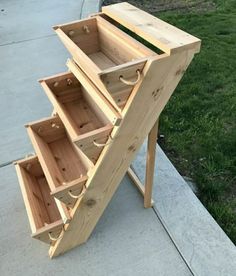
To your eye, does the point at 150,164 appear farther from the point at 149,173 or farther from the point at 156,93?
the point at 156,93

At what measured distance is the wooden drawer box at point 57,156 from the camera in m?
1.97

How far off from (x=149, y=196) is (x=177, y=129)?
1.04 m

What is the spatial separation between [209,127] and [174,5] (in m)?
3.52

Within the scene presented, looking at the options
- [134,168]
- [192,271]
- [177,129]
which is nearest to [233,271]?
[192,271]

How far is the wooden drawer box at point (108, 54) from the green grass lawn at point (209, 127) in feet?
3.72

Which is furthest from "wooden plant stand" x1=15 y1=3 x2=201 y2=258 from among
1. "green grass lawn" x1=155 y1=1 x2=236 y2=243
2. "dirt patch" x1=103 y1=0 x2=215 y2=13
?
"dirt patch" x1=103 y1=0 x2=215 y2=13

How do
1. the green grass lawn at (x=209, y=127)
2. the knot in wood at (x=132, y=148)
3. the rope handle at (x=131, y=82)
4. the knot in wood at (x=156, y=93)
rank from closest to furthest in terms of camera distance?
the rope handle at (x=131, y=82)
the knot in wood at (x=156, y=93)
the knot in wood at (x=132, y=148)
the green grass lawn at (x=209, y=127)

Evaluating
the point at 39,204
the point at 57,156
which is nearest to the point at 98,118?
the point at 57,156

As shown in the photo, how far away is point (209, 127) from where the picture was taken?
321 centimetres

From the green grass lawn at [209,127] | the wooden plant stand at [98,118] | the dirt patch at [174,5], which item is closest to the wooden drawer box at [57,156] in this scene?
the wooden plant stand at [98,118]

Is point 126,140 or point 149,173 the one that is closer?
point 126,140

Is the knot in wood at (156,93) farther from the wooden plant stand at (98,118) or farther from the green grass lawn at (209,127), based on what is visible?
the green grass lawn at (209,127)

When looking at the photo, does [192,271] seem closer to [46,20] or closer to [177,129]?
[177,129]

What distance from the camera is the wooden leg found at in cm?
207
